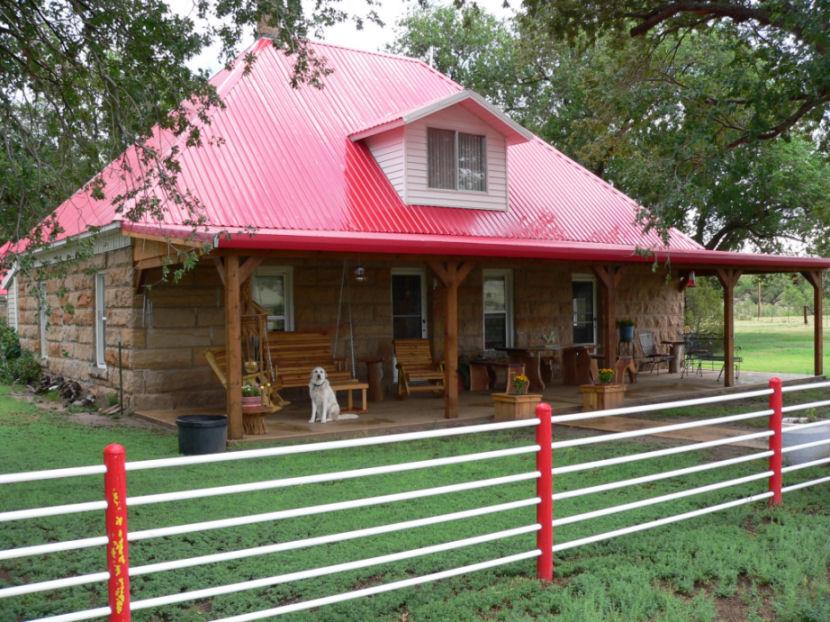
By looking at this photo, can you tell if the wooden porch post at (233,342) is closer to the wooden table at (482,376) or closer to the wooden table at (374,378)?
the wooden table at (374,378)

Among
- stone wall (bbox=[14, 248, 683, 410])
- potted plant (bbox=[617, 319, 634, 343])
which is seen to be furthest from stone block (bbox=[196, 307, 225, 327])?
potted plant (bbox=[617, 319, 634, 343])

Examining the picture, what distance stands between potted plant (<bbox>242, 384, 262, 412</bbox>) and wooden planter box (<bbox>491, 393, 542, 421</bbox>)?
3.54m

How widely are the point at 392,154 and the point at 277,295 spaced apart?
3250 millimetres

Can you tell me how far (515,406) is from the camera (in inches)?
445

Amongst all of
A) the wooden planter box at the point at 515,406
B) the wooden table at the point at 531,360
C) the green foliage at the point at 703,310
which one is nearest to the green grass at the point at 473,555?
the wooden planter box at the point at 515,406

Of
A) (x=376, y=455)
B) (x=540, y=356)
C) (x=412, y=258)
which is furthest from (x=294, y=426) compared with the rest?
(x=540, y=356)

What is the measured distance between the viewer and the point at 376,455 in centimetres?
907

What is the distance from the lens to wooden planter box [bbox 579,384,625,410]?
1232 cm

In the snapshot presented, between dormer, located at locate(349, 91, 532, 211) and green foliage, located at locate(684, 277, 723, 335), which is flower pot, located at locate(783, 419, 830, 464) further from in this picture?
green foliage, located at locate(684, 277, 723, 335)

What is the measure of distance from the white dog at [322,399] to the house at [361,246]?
5.24ft

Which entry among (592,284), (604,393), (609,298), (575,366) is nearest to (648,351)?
(592,284)

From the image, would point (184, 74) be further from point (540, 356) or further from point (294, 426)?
point (540, 356)

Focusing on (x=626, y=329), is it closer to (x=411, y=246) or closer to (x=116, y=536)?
(x=411, y=246)

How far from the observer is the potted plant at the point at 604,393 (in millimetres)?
12336
